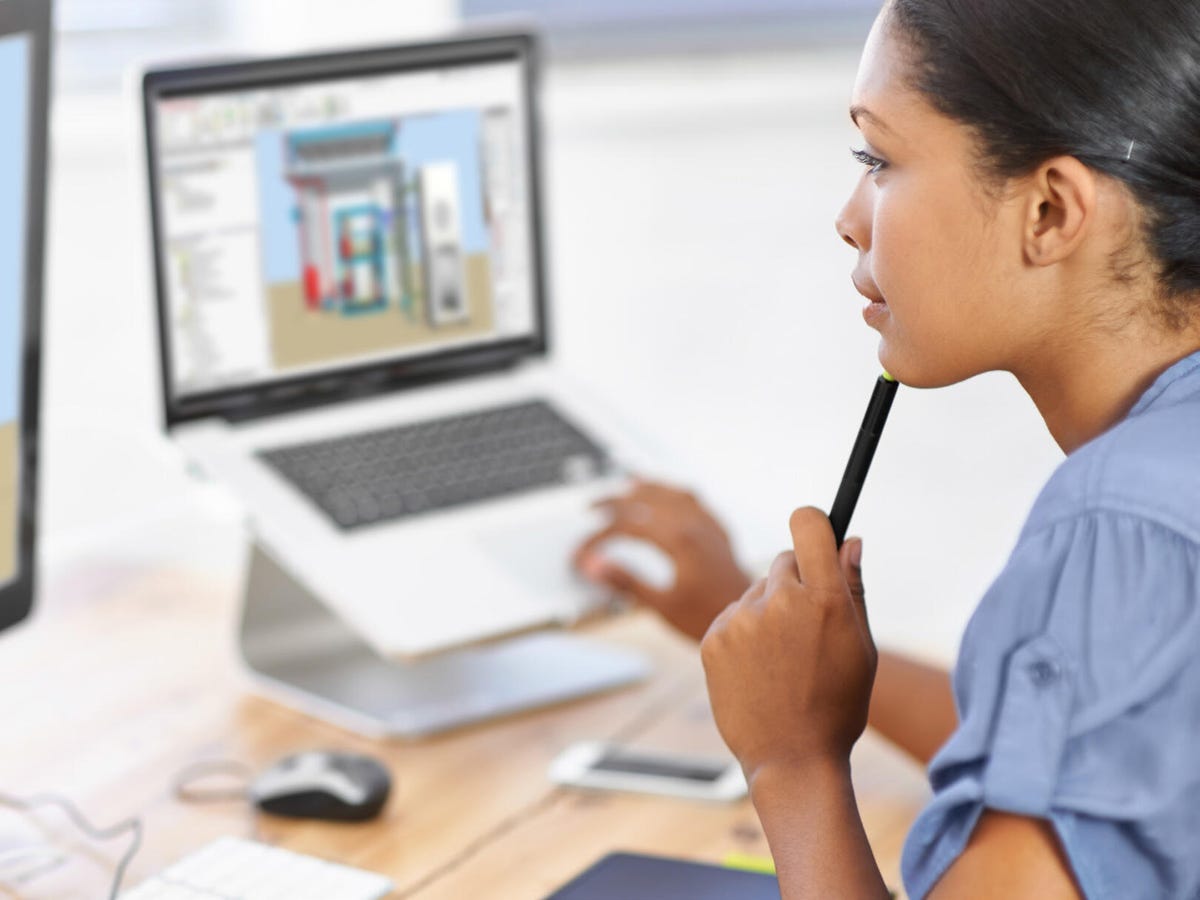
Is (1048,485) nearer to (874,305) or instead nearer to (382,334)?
(874,305)

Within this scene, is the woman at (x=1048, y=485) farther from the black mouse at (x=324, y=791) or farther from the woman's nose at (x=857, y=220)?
the black mouse at (x=324, y=791)

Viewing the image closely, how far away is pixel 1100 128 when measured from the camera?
0.75 metres

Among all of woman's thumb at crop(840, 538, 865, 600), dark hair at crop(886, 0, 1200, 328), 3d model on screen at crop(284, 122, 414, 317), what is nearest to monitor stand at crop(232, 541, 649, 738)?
3d model on screen at crop(284, 122, 414, 317)

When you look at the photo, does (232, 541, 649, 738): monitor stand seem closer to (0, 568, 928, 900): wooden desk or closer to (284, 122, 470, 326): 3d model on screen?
(0, 568, 928, 900): wooden desk

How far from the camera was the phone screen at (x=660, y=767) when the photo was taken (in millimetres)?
1168

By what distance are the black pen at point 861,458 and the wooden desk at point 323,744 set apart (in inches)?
10.2

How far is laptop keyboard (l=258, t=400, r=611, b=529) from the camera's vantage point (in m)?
1.34

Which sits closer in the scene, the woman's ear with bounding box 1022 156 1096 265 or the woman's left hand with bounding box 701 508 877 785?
the woman's ear with bounding box 1022 156 1096 265

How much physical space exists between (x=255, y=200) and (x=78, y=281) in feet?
4.83

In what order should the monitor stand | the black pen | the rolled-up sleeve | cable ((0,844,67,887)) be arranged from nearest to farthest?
the rolled-up sleeve, the black pen, cable ((0,844,67,887)), the monitor stand

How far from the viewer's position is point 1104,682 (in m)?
0.70

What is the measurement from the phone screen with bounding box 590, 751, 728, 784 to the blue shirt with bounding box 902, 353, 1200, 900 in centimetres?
44

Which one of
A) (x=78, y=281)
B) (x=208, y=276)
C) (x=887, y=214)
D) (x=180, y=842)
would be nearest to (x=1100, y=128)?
(x=887, y=214)

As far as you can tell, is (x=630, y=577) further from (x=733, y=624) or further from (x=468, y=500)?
(x=733, y=624)
